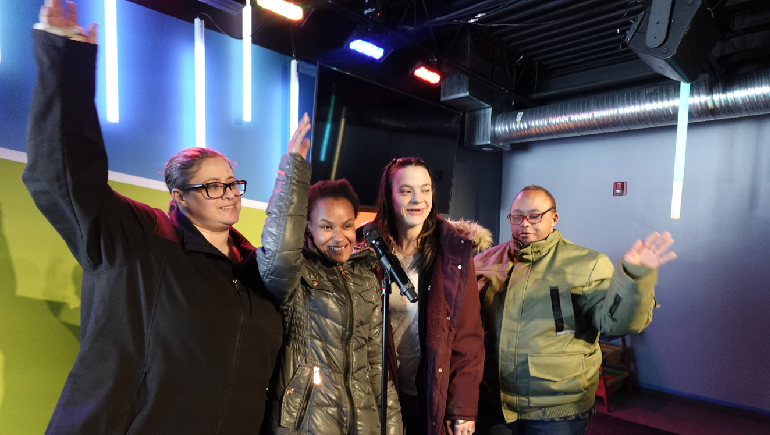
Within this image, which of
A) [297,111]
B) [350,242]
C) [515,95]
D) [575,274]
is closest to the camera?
[350,242]

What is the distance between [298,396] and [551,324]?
1242 mm

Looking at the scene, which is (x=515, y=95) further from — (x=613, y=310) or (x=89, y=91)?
(x=89, y=91)

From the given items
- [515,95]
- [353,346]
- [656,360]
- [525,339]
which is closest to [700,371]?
[656,360]

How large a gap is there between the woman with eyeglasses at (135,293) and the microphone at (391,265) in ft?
1.34

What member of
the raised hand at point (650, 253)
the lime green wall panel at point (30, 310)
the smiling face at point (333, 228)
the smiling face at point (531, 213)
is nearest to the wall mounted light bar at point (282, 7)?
the lime green wall panel at point (30, 310)

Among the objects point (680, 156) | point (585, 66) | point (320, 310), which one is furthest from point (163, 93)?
point (585, 66)

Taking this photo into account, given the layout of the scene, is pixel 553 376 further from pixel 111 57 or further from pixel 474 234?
pixel 111 57

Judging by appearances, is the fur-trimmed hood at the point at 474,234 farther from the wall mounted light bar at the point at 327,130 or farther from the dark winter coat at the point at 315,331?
the wall mounted light bar at the point at 327,130

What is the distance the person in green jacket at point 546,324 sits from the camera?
78.9 inches

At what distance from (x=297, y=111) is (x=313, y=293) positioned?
2.37 m

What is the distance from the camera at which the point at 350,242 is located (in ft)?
5.36

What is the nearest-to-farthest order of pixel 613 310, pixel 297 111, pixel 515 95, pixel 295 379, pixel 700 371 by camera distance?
pixel 295 379 → pixel 613 310 → pixel 297 111 → pixel 700 371 → pixel 515 95

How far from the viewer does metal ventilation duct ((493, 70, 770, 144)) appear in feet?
13.0

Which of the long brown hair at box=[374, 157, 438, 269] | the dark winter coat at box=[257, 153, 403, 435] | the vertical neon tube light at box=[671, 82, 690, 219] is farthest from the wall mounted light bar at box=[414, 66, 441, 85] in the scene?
the dark winter coat at box=[257, 153, 403, 435]
